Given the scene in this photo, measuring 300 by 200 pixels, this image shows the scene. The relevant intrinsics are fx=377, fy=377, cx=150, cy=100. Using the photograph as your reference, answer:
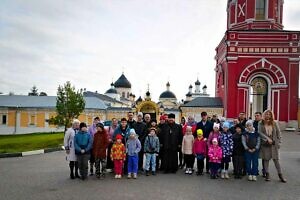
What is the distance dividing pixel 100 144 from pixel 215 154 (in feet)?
10.8

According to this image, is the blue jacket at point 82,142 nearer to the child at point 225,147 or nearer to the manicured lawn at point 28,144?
the child at point 225,147

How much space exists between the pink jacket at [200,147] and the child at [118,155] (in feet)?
7.16

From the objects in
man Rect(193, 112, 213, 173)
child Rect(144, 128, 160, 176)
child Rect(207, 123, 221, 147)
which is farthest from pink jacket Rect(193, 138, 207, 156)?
child Rect(144, 128, 160, 176)

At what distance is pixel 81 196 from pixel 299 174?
684 centimetres

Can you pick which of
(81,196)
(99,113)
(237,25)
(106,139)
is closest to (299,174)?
(106,139)

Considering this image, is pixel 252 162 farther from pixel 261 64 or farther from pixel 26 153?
pixel 261 64

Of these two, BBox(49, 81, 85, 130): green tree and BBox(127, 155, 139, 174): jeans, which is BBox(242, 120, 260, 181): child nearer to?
BBox(127, 155, 139, 174): jeans

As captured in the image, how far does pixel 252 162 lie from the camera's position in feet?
35.1

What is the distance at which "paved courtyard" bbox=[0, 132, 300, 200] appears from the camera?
815 centimetres

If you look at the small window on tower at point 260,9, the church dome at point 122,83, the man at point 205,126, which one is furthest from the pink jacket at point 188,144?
the church dome at point 122,83

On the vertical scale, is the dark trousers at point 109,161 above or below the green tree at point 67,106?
below

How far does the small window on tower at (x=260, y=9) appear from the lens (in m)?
32.8

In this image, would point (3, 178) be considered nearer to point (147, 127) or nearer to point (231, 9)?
point (147, 127)

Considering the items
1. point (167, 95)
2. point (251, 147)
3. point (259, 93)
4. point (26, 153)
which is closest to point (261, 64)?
point (259, 93)
